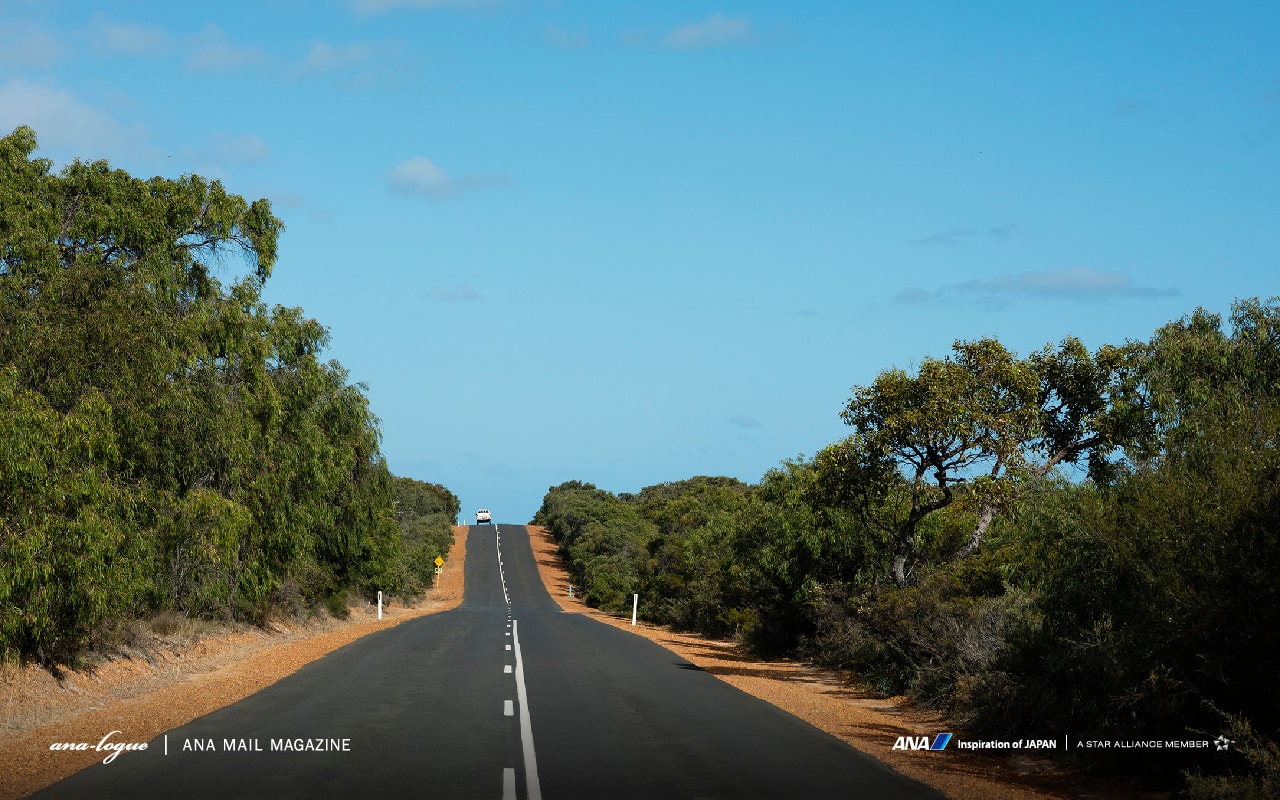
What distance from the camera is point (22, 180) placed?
21.8 m

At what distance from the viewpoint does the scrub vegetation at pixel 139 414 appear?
14234 mm

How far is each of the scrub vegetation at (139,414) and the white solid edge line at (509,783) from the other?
687 centimetres

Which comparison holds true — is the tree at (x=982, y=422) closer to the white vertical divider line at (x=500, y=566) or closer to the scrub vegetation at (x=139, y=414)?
the scrub vegetation at (x=139, y=414)

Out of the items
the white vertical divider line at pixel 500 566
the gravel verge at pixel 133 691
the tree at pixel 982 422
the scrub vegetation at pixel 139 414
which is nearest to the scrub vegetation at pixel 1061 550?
the tree at pixel 982 422

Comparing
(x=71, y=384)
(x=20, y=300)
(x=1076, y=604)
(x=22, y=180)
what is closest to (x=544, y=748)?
(x=1076, y=604)

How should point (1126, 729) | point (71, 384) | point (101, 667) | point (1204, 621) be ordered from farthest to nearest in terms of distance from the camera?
point (101, 667) < point (71, 384) < point (1126, 729) < point (1204, 621)

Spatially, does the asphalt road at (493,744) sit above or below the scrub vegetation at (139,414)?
below

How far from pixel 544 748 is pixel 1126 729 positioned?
652 cm

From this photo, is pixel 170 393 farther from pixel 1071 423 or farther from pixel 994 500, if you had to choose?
pixel 1071 423

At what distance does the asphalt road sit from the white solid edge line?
32 millimetres

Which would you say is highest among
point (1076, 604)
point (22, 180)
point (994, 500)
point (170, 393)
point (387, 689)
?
point (22, 180)

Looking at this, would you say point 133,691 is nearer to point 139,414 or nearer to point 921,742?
point 139,414

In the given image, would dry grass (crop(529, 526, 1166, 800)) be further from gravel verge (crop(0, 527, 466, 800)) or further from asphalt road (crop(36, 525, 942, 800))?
gravel verge (crop(0, 527, 466, 800))

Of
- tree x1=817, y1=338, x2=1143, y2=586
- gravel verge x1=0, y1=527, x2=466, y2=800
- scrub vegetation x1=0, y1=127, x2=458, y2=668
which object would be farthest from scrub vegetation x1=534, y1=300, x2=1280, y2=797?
scrub vegetation x1=0, y1=127, x2=458, y2=668
